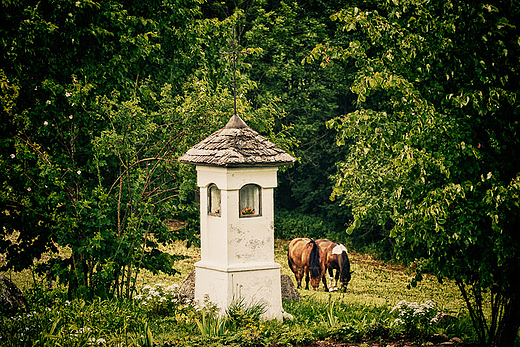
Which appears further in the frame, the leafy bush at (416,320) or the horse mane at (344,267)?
the horse mane at (344,267)

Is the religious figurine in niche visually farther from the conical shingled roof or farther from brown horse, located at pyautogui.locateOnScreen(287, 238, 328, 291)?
brown horse, located at pyautogui.locateOnScreen(287, 238, 328, 291)

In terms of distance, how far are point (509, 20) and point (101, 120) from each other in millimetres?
6672

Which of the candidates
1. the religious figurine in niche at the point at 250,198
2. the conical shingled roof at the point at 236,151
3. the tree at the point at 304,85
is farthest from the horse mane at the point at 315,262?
the conical shingled roof at the point at 236,151

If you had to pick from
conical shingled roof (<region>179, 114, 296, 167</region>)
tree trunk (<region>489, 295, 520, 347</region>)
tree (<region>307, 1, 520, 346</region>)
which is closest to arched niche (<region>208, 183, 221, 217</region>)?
conical shingled roof (<region>179, 114, 296, 167</region>)

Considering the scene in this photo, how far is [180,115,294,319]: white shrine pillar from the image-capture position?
870 centimetres

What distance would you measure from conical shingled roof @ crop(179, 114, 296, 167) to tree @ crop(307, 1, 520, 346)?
5.41 feet

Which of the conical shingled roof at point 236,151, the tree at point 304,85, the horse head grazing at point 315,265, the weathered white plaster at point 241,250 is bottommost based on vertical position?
the horse head grazing at point 315,265

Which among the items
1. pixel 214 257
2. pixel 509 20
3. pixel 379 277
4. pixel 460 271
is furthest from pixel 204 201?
pixel 379 277

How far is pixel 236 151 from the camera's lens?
8.71 meters

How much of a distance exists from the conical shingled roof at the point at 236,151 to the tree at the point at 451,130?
Answer: 5.41 ft

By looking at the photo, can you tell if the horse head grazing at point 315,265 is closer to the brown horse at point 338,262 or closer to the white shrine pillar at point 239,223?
the brown horse at point 338,262

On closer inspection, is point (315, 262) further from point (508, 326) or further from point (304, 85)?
point (304, 85)

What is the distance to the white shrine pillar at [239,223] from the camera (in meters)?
8.70

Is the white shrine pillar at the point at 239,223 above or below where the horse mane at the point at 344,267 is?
above
